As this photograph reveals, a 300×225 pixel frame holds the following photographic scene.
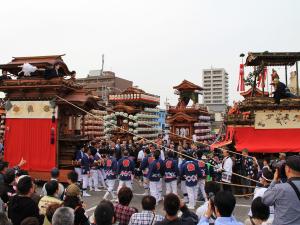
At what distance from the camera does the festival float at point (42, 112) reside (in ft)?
43.0

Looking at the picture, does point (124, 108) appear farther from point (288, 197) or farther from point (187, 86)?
point (288, 197)

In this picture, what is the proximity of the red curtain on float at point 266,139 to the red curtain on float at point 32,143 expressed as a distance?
7260 millimetres

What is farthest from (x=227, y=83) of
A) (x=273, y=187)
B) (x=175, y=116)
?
(x=273, y=187)

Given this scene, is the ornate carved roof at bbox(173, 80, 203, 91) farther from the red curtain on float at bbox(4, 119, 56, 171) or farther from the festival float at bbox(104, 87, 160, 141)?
the red curtain on float at bbox(4, 119, 56, 171)

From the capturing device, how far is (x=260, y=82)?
1560 cm

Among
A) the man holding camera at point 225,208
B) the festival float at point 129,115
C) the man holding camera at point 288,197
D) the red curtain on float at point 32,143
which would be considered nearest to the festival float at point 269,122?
the red curtain on float at point 32,143

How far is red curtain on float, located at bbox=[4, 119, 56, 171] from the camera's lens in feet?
43.1

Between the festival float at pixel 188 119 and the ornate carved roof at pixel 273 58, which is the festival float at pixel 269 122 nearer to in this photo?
the ornate carved roof at pixel 273 58

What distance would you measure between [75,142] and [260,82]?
859 centimetres

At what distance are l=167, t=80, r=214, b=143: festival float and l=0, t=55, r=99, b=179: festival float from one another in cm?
1494

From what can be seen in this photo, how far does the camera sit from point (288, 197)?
3.91 m

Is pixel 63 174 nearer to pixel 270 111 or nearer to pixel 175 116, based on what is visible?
pixel 270 111

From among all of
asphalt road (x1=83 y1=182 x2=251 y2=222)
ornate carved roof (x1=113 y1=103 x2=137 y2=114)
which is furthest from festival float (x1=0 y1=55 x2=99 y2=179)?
ornate carved roof (x1=113 y1=103 x2=137 y2=114)

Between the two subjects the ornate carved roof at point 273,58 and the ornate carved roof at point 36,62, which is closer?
the ornate carved roof at point 36,62
